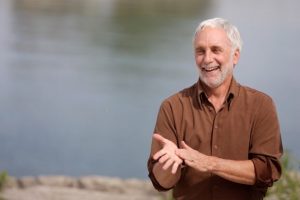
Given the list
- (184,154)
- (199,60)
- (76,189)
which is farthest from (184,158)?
(76,189)

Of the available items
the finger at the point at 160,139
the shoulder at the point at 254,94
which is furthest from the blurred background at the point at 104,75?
the finger at the point at 160,139

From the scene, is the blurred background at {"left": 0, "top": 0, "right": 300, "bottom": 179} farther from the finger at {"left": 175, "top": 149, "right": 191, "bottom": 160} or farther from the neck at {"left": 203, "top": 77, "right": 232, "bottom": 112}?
the finger at {"left": 175, "top": 149, "right": 191, "bottom": 160}

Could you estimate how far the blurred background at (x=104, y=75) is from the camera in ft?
20.8

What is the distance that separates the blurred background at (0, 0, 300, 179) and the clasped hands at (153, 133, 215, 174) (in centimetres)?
306

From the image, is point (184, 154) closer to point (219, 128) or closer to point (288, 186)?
point (219, 128)

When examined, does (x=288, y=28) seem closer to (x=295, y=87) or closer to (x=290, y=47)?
(x=290, y=47)

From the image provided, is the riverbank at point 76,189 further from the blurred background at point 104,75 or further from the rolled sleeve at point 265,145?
the rolled sleeve at point 265,145

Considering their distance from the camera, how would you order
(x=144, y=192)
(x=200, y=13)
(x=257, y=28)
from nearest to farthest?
(x=144, y=192), (x=257, y=28), (x=200, y=13)

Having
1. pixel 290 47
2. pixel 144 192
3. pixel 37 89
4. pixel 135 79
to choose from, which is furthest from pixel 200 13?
pixel 144 192

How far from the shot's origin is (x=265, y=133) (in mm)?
1332

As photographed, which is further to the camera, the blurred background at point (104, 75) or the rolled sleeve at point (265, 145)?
the blurred background at point (104, 75)

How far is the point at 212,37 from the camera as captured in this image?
1.31 metres

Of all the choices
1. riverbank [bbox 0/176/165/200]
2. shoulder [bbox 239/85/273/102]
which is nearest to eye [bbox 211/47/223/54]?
shoulder [bbox 239/85/273/102]

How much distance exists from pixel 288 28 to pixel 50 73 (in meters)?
6.43
